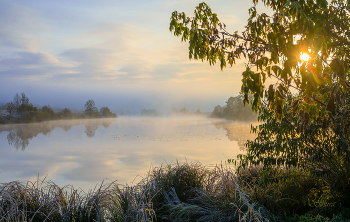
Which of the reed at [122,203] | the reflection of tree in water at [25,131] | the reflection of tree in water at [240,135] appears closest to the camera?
the reed at [122,203]

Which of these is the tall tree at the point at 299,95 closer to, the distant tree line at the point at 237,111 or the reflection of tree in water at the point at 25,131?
the reflection of tree in water at the point at 25,131

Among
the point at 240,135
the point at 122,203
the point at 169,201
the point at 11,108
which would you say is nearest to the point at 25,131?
the point at 11,108

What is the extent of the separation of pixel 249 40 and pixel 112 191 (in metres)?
4.04

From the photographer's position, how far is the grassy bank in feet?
13.2

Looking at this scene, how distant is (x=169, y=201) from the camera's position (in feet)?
15.7

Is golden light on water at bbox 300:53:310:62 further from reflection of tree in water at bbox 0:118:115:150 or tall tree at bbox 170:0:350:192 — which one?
reflection of tree in water at bbox 0:118:115:150

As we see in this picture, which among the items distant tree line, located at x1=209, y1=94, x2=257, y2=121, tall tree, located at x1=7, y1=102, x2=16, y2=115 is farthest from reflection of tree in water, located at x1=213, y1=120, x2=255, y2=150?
tall tree, located at x1=7, y1=102, x2=16, y2=115

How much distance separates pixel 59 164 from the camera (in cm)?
1113

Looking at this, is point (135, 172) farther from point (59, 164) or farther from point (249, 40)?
point (249, 40)

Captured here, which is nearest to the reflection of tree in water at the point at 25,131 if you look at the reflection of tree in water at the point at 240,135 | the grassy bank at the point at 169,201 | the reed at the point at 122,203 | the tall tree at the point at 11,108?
the tall tree at the point at 11,108

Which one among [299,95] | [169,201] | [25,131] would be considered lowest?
[169,201]

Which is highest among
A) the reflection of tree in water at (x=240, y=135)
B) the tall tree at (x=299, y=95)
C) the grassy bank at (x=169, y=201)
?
the tall tree at (x=299, y=95)

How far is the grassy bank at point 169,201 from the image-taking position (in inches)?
159

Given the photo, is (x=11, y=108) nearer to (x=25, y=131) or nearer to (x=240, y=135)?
(x=25, y=131)
